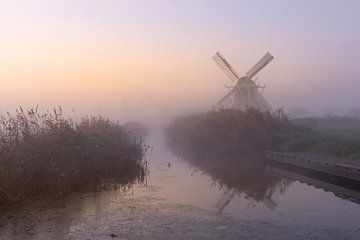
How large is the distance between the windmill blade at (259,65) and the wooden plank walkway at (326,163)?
83.5 feet

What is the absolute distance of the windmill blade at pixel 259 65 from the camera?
56281 millimetres

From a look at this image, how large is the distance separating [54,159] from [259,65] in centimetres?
4241

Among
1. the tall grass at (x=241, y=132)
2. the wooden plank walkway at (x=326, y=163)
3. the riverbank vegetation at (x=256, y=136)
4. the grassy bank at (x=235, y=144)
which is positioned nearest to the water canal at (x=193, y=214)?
the wooden plank walkway at (x=326, y=163)

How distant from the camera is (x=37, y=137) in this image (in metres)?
18.5

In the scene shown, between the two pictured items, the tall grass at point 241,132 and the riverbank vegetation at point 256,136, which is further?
the tall grass at point 241,132

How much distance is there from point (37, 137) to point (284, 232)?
33.5 feet

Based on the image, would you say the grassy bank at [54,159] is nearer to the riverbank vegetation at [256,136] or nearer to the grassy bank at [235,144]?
the grassy bank at [235,144]

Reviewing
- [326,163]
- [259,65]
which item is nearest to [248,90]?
[259,65]

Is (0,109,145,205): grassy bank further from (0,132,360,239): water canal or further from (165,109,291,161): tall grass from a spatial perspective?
(165,109,291,161): tall grass

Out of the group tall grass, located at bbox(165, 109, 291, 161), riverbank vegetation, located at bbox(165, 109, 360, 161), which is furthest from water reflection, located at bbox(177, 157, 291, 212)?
riverbank vegetation, located at bbox(165, 109, 360, 161)

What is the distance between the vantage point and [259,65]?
5741 cm

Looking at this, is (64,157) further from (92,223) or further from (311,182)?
(311,182)

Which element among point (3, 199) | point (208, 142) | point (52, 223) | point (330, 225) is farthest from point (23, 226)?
point (208, 142)

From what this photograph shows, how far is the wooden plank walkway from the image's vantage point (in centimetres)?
2195
